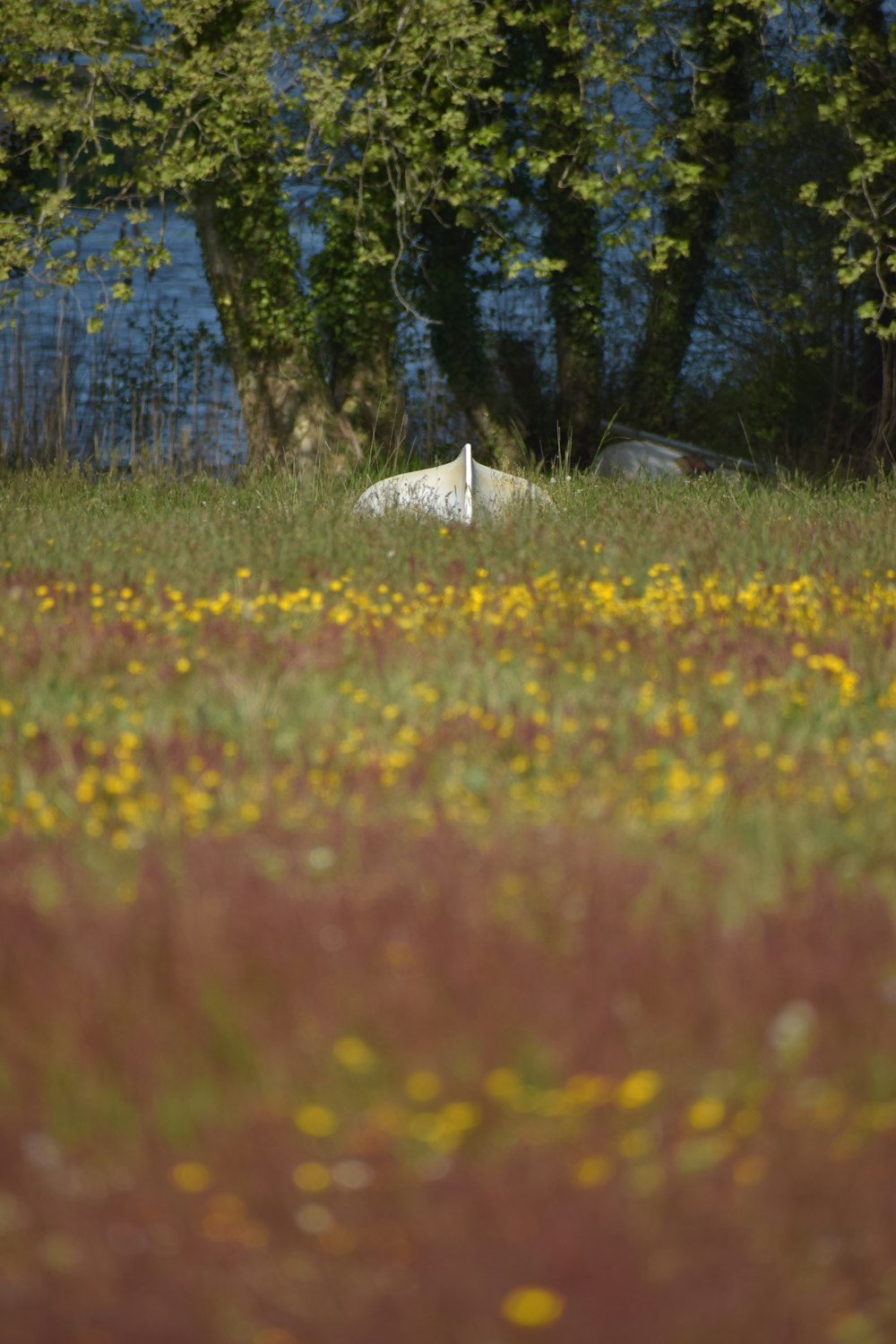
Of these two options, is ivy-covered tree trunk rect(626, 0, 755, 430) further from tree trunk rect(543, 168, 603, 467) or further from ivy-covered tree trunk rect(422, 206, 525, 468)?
ivy-covered tree trunk rect(422, 206, 525, 468)

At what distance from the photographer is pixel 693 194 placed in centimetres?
1508

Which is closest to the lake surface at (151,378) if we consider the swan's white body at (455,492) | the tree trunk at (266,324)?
the tree trunk at (266,324)

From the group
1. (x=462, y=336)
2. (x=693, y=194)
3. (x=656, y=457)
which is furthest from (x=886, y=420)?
(x=462, y=336)

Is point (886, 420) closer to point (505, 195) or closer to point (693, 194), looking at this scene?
point (693, 194)

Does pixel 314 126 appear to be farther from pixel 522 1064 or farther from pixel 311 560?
pixel 522 1064

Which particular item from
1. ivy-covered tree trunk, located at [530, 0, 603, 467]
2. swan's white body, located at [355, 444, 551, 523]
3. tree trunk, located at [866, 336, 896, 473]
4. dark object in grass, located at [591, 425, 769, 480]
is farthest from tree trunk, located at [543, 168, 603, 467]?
swan's white body, located at [355, 444, 551, 523]

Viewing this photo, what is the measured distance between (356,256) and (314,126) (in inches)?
106

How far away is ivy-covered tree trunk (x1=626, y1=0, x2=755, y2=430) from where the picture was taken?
14141 mm

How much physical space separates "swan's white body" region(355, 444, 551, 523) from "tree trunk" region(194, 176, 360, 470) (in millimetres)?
3303

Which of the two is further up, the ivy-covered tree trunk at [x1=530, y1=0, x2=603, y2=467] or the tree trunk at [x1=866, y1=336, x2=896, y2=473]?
the ivy-covered tree trunk at [x1=530, y1=0, x2=603, y2=467]

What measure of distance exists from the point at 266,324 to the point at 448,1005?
12.8 meters

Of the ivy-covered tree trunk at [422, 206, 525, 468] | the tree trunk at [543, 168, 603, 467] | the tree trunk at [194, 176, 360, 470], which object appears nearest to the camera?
the tree trunk at [194, 176, 360, 470]

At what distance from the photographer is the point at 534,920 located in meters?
3.14

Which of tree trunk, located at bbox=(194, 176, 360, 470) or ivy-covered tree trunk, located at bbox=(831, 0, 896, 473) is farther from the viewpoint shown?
tree trunk, located at bbox=(194, 176, 360, 470)
